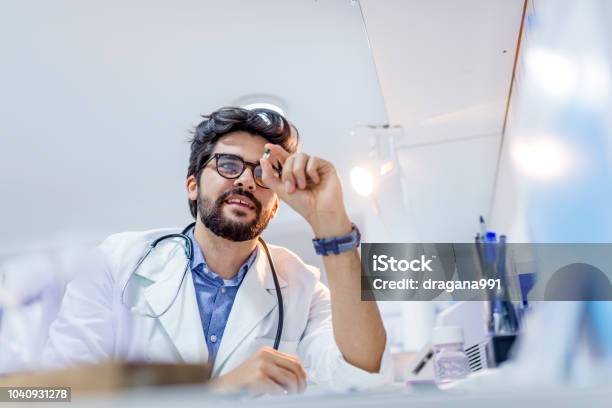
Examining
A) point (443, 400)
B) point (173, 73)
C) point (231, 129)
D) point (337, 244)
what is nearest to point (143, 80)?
point (173, 73)

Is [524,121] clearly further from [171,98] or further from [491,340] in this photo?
[171,98]

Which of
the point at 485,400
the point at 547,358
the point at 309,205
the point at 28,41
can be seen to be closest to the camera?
the point at 485,400

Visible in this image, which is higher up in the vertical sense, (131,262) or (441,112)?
(441,112)

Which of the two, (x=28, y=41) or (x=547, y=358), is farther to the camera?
(x=28, y=41)

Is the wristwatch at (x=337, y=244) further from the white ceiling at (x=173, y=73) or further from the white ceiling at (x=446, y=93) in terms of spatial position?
the white ceiling at (x=446, y=93)

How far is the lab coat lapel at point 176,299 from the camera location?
0.76m

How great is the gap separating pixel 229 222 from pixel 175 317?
183 mm

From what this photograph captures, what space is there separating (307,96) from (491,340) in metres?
0.62

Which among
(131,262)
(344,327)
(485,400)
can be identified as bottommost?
(485,400)

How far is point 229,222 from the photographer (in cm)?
88

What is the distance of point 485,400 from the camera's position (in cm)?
33

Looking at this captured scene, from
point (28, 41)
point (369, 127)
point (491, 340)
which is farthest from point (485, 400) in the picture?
point (28, 41)

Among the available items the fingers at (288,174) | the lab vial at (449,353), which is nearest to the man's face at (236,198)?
the fingers at (288,174)

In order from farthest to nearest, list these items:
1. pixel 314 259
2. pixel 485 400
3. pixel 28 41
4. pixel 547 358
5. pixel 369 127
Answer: pixel 369 127 < pixel 28 41 < pixel 314 259 < pixel 547 358 < pixel 485 400
